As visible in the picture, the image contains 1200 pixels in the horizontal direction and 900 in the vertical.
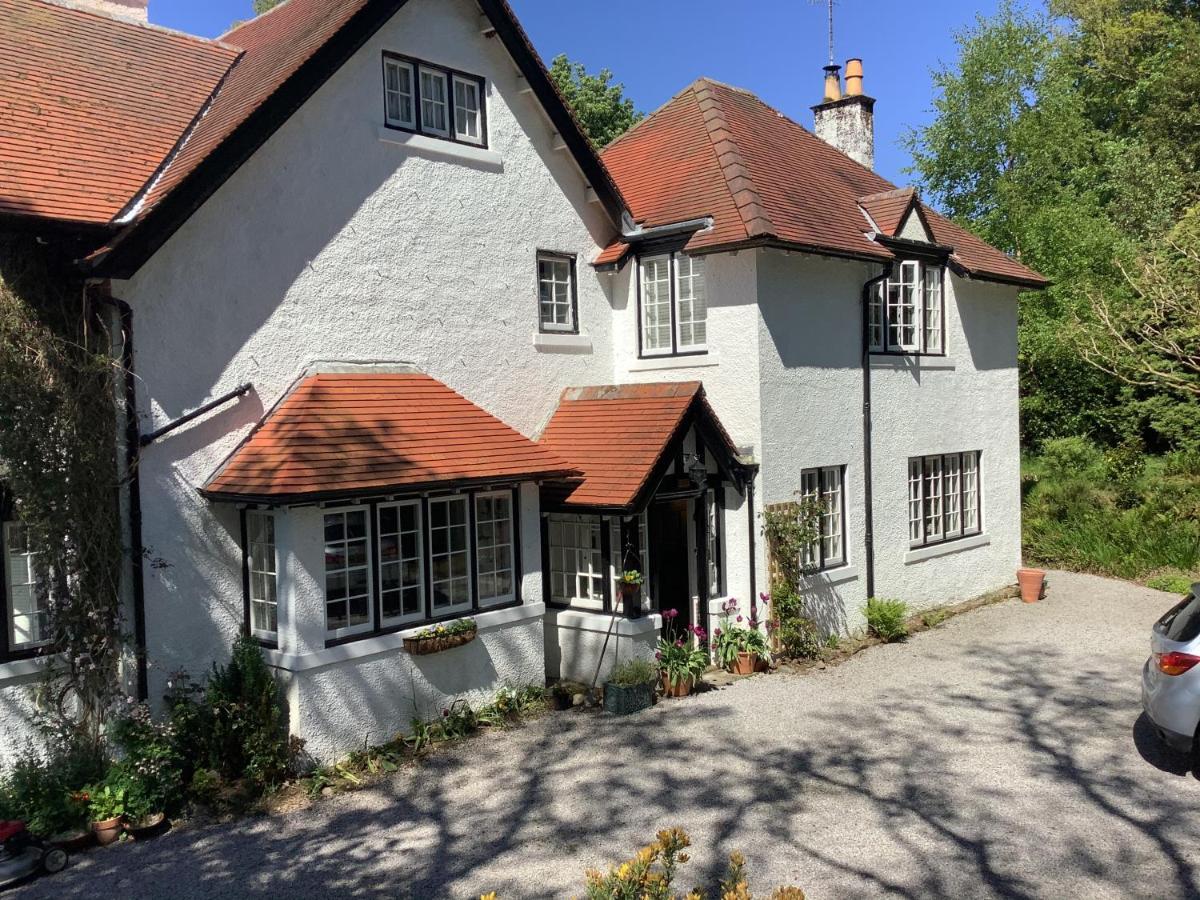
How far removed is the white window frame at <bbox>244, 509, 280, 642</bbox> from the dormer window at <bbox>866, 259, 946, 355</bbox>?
31.8ft

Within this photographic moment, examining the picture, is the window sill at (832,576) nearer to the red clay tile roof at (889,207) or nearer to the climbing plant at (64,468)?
the red clay tile roof at (889,207)

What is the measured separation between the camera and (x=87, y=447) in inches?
357

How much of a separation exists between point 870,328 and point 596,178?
503 cm

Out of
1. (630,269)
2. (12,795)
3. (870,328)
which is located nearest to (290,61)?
(630,269)

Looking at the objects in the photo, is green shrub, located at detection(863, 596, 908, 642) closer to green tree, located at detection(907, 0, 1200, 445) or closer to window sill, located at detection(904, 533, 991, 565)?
window sill, located at detection(904, 533, 991, 565)

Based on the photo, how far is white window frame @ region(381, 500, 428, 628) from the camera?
10406 mm

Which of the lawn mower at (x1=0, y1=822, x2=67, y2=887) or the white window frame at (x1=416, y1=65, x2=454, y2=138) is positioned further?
the white window frame at (x1=416, y1=65, x2=454, y2=138)

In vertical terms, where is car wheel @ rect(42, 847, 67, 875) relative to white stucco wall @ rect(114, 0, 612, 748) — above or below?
below

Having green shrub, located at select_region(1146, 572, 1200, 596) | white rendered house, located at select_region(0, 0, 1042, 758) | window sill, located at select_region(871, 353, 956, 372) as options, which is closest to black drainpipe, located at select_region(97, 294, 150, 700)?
white rendered house, located at select_region(0, 0, 1042, 758)

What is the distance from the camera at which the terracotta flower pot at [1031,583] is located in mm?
17694

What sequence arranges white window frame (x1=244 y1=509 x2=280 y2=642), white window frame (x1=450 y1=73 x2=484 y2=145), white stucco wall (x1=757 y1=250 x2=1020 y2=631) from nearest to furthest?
1. white window frame (x1=244 y1=509 x2=280 y2=642)
2. white window frame (x1=450 y1=73 x2=484 y2=145)
3. white stucco wall (x1=757 y1=250 x2=1020 y2=631)

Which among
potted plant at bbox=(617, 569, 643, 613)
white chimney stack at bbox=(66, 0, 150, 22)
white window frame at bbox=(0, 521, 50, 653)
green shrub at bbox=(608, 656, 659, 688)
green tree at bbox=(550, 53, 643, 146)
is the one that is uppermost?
green tree at bbox=(550, 53, 643, 146)

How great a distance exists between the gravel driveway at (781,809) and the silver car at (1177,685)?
608 mm

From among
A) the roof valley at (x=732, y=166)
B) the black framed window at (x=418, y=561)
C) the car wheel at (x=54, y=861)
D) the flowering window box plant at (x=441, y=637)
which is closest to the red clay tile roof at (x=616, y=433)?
the black framed window at (x=418, y=561)
